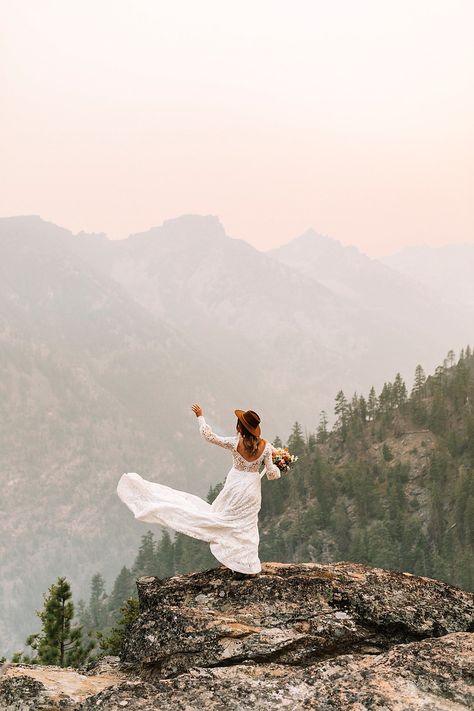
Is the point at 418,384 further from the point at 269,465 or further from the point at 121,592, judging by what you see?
the point at 269,465

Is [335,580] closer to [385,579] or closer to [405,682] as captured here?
[385,579]

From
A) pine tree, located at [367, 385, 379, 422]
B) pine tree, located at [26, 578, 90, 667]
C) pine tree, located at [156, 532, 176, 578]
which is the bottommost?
pine tree, located at [26, 578, 90, 667]

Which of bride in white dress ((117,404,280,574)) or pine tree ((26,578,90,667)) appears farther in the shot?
pine tree ((26,578,90,667))

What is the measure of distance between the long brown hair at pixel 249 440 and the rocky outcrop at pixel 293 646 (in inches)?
116

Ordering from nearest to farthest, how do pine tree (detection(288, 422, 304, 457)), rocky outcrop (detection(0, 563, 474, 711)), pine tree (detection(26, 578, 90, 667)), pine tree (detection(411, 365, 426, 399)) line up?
rocky outcrop (detection(0, 563, 474, 711)) → pine tree (detection(26, 578, 90, 667)) → pine tree (detection(411, 365, 426, 399)) → pine tree (detection(288, 422, 304, 457))

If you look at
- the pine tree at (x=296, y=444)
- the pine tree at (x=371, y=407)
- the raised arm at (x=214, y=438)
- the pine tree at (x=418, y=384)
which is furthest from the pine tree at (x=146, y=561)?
the raised arm at (x=214, y=438)

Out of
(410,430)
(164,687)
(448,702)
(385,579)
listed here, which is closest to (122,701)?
(164,687)

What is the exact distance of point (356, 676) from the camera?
9.20 meters

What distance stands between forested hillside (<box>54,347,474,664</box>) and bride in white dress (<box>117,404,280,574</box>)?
12400cm

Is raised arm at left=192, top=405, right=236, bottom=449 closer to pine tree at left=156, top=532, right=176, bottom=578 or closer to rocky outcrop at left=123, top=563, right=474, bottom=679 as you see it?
rocky outcrop at left=123, top=563, right=474, bottom=679

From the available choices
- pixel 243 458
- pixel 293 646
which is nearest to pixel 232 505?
pixel 243 458

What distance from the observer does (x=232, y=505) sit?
14.4m

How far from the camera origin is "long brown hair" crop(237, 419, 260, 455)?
1427 centimetres

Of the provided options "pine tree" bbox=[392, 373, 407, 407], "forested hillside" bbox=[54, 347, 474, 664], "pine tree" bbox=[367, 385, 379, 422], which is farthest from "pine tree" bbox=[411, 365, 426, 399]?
"pine tree" bbox=[367, 385, 379, 422]
